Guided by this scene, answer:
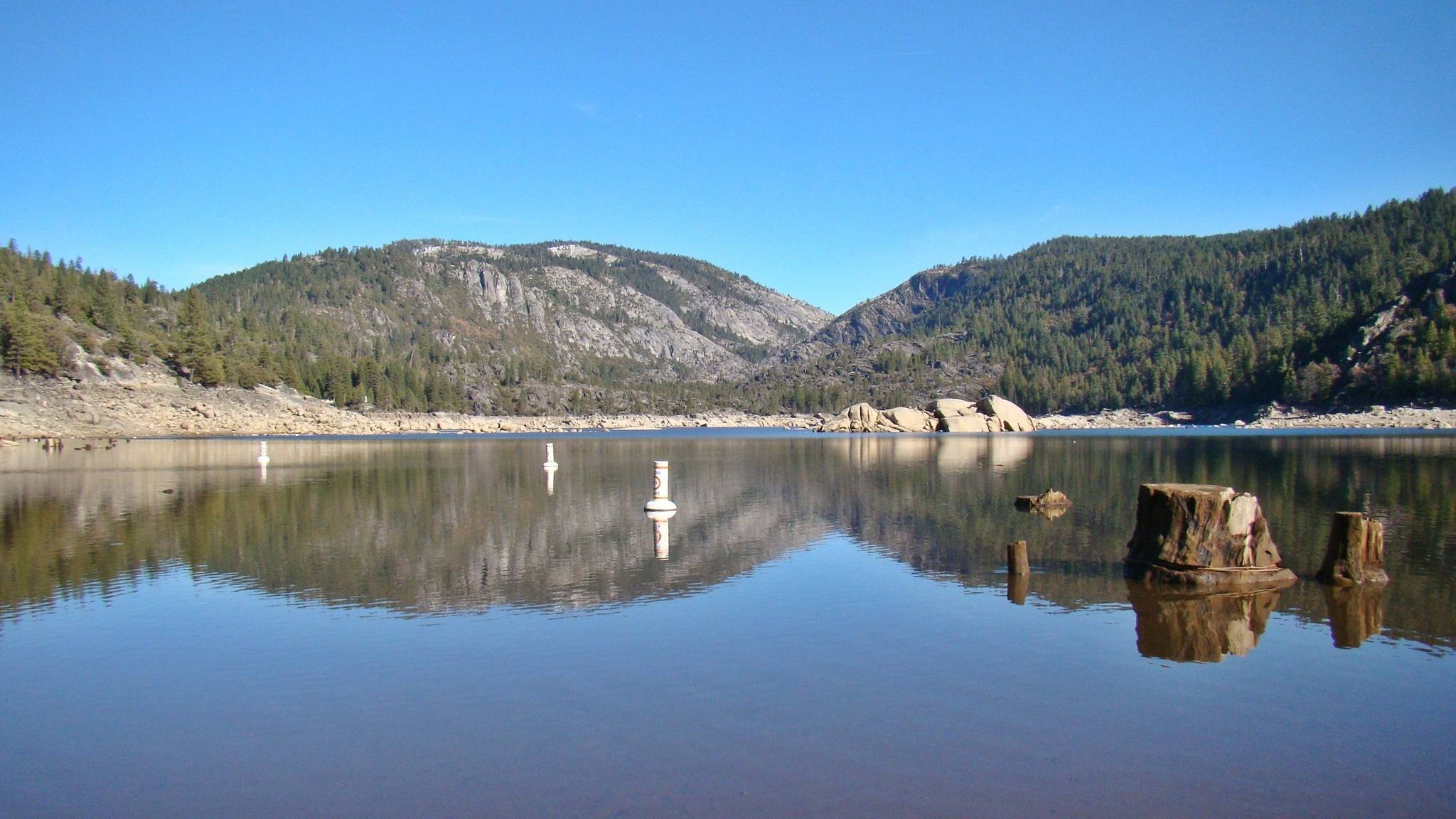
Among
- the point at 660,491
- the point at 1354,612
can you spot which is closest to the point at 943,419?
the point at 660,491

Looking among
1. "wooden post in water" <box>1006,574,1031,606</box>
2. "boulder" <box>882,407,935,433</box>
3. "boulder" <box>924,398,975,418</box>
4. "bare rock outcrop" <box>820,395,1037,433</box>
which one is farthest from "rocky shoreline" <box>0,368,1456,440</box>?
"wooden post in water" <box>1006,574,1031,606</box>

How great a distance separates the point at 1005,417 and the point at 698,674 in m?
116

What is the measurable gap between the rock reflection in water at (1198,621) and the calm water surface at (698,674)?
0.26ft

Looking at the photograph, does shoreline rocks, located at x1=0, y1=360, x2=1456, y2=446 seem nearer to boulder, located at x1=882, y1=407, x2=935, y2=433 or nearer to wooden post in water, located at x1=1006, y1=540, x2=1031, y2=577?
boulder, located at x1=882, y1=407, x2=935, y2=433

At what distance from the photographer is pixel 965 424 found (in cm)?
12081

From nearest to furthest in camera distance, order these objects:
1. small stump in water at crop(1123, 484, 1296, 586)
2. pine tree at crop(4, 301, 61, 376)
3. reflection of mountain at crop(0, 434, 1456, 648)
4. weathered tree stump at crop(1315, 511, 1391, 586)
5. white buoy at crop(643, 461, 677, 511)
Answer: small stump in water at crop(1123, 484, 1296, 586), weathered tree stump at crop(1315, 511, 1391, 586), reflection of mountain at crop(0, 434, 1456, 648), white buoy at crop(643, 461, 677, 511), pine tree at crop(4, 301, 61, 376)

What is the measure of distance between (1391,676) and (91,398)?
116719 millimetres

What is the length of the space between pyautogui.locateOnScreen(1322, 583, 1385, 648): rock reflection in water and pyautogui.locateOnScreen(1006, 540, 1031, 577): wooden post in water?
465cm

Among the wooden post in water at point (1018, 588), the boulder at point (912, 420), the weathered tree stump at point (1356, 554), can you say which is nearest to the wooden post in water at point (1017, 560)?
the wooden post in water at point (1018, 588)

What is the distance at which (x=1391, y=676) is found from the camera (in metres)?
10.2

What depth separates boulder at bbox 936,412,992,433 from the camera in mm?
119812

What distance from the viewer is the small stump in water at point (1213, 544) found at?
1509cm

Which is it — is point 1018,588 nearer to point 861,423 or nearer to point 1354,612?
point 1354,612

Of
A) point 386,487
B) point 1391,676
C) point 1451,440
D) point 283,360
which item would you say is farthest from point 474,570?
point 283,360
